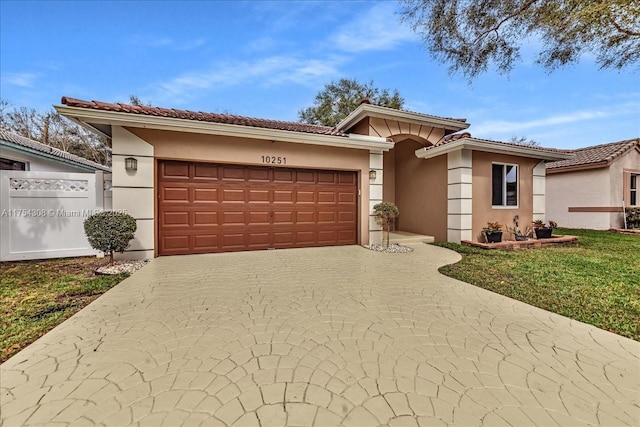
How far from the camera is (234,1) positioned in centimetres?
868

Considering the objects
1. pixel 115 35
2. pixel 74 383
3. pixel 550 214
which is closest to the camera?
pixel 74 383

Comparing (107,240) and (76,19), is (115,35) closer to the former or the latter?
(76,19)

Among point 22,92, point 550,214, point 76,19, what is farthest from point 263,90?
point 550,214

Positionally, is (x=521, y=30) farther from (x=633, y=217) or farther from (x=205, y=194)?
(x=633, y=217)

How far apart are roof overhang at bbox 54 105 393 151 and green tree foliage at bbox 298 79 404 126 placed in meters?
14.2

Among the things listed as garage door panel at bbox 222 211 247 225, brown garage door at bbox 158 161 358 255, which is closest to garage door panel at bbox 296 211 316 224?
brown garage door at bbox 158 161 358 255

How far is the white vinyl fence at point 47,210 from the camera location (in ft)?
21.1

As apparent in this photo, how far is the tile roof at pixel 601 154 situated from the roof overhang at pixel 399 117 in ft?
20.9

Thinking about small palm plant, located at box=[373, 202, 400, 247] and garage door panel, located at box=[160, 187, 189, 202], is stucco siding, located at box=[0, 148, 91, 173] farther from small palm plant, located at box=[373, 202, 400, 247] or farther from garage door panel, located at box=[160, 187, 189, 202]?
small palm plant, located at box=[373, 202, 400, 247]

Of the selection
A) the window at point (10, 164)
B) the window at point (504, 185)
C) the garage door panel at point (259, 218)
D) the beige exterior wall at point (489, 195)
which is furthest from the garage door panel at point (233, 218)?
the window at point (504, 185)

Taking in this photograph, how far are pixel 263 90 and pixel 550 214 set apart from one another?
59.3 ft

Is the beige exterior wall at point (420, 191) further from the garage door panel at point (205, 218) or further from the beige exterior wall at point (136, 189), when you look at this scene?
the beige exterior wall at point (136, 189)

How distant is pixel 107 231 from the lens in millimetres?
5617

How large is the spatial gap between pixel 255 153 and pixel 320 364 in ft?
20.6
